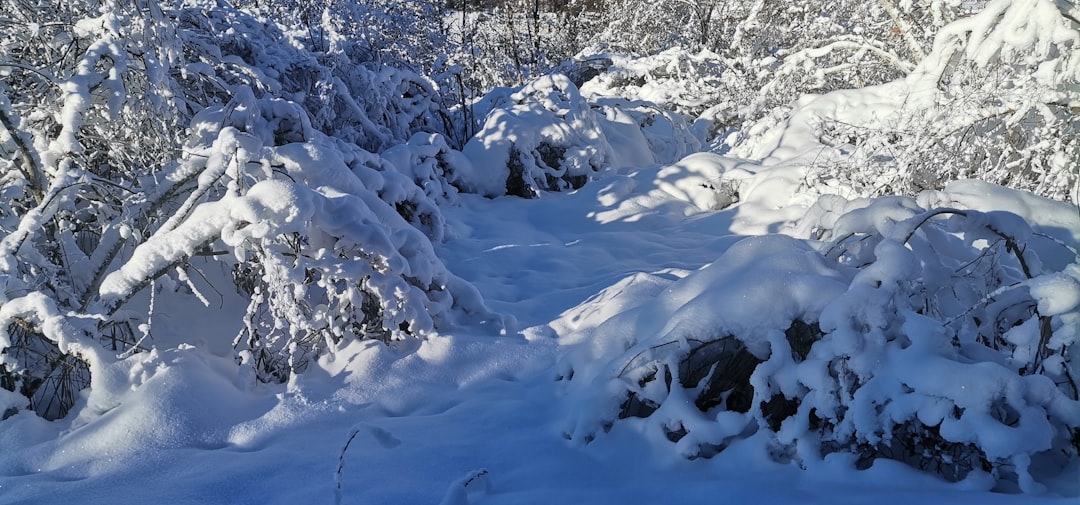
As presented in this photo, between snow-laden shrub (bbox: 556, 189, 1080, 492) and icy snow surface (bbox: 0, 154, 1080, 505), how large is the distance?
0.19 feet

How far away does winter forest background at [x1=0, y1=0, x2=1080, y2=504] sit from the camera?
1746 mm

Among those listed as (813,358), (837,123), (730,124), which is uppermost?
(813,358)

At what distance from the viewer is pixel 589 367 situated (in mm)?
2486

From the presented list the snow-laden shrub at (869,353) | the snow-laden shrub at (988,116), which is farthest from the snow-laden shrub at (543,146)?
the snow-laden shrub at (869,353)

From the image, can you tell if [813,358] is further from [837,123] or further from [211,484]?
[837,123]

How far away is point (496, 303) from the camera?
13.2 ft

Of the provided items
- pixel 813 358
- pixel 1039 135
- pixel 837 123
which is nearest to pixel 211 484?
pixel 813 358

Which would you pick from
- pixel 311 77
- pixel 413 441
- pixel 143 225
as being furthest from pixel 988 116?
pixel 311 77

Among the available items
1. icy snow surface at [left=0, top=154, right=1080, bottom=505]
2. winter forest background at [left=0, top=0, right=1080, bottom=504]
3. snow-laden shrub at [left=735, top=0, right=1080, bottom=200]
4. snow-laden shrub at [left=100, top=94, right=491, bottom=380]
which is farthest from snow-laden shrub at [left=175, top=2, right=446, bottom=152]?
snow-laden shrub at [left=735, top=0, right=1080, bottom=200]

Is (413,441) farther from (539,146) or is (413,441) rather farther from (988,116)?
(539,146)

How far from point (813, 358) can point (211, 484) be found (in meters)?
1.93

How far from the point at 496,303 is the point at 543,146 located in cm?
445

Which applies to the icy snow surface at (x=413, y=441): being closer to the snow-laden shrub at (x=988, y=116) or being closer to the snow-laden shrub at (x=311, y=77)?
the snow-laden shrub at (x=988, y=116)

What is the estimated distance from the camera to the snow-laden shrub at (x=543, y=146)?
25.2 ft
